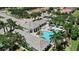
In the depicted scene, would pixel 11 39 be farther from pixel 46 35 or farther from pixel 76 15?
pixel 76 15

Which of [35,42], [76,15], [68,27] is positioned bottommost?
[35,42]

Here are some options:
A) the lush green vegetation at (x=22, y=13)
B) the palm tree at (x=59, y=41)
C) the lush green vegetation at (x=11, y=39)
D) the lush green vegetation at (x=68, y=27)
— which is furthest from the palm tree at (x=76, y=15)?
the lush green vegetation at (x=11, y=39)

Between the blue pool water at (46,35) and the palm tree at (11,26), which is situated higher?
the palm tree at (11,26)

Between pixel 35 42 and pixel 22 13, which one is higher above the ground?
pixel 22 13

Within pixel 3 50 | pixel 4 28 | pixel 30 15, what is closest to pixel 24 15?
pixel 30 15

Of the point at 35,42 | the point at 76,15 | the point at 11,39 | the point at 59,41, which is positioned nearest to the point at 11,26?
the point at 11,39

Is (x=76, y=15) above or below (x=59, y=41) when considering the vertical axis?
above

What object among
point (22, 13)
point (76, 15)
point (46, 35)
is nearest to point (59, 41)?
point (46, 35)

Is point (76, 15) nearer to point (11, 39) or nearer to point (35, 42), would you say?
point (35, 42)

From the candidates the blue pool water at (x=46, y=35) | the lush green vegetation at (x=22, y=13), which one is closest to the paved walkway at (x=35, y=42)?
the blue pool water at (x=46, y=35)

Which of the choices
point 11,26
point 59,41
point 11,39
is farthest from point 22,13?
point 59,41

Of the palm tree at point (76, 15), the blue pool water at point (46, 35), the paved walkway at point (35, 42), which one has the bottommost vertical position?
the paved walkway at point (35, 42)

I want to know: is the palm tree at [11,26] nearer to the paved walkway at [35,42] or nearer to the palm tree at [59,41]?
the paved walkway at [35,42]
